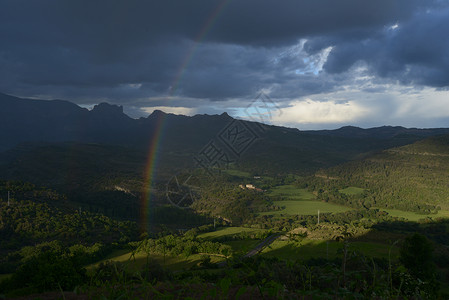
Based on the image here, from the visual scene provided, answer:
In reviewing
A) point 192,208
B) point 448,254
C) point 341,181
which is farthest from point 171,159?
point 448,254

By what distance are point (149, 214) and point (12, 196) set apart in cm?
2225

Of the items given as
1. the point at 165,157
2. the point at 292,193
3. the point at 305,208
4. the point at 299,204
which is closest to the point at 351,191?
the point at 292,193

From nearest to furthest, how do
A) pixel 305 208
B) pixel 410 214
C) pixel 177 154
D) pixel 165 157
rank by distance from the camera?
pixel 410 214, pixel 305 208, pixel 165 157, pixel 177 154

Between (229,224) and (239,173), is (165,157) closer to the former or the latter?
(239,173)

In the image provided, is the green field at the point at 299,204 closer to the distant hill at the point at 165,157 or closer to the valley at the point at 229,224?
the valley at the point at 229,224

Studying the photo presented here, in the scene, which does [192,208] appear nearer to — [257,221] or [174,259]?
[257,221]

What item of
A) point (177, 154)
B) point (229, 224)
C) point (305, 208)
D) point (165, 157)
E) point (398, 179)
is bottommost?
point (305, 208)

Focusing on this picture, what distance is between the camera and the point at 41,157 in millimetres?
103125

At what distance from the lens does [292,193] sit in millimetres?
91562

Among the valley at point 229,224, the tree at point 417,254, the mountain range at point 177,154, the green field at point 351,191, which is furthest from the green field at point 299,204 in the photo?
the tree at point 417,254

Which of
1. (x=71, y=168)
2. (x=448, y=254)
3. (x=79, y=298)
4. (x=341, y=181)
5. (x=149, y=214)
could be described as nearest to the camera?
(x=79, y=298)

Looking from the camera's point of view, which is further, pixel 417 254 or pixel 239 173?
pixel 239 173

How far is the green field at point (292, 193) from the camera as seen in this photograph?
8669 centimetres

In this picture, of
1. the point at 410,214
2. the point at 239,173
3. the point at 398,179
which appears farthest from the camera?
the point at 239,173
